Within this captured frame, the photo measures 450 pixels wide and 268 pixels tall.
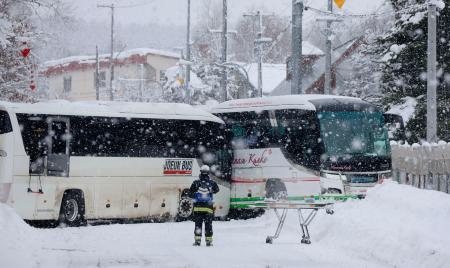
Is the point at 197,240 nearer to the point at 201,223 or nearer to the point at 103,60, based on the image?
the point at 201,223

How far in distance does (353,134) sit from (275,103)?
2.94 m

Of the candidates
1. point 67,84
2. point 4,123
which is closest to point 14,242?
point 4,123

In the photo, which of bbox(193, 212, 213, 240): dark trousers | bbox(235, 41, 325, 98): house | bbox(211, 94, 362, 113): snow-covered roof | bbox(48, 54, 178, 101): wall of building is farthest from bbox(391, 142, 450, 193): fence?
bbox(48, 54, 178, 101): wall of building

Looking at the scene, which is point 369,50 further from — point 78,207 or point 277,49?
point 277,49

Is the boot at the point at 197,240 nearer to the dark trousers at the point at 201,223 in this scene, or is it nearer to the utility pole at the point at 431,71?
the dark trousers at the point at 201,223

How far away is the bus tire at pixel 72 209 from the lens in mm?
22528

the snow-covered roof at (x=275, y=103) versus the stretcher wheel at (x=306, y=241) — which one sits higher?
the snow-covered roof at (x=275, y=103)

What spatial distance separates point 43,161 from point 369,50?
93.6 feet

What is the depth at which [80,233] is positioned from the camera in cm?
2009

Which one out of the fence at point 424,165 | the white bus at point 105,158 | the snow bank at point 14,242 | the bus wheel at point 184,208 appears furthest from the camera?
the bus wheel at point 184,208

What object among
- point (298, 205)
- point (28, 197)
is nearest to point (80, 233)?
point (28, 197)

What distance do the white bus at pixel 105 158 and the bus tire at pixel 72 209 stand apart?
0.03 meters

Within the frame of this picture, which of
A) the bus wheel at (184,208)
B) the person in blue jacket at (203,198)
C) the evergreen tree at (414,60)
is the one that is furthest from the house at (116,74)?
the person in blue jacket at (203,198)

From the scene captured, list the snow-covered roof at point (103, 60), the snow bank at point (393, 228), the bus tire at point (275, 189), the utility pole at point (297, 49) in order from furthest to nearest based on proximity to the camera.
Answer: the snow-covered roof at point (103, 60) < the utility pole at point (297, 49) < the bus tire at point (275, 189) < the snow bank at point (393, 228)
